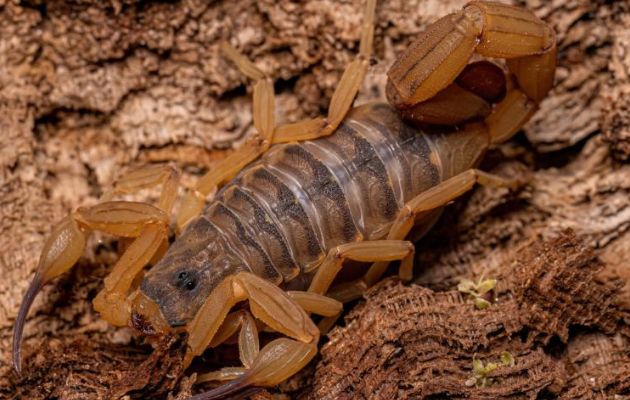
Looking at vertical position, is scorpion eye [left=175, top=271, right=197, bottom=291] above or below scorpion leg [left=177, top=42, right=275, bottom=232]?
below

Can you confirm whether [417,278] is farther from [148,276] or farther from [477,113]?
[148,276]

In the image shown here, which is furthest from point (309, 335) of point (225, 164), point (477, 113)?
point (477, 113)

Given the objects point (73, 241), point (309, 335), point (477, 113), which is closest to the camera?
point (309, 335)

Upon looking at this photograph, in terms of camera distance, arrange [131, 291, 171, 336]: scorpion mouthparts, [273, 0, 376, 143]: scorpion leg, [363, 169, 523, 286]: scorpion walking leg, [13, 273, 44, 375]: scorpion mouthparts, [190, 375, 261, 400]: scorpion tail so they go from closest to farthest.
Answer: [190, 375, 261, 400]: scorpion tail → [13, 273, 44, 375]: scorpion mouthparts → [131, 291, 171, 336]: scorpion mouthparts → [363, 169, 523, 286]: scorpion walking leg → [273, 0, 376, 143]: scorpion leg

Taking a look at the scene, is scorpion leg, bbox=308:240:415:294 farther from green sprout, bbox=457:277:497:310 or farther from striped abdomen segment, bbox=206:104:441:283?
green sprout, bbox=457:277:497:310

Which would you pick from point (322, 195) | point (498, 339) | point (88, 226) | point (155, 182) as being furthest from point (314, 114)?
point (498, 339)

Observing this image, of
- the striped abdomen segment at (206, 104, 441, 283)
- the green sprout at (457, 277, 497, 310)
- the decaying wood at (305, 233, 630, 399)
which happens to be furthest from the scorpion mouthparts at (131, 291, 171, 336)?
the green sprout at (457, 277, 497, 310)

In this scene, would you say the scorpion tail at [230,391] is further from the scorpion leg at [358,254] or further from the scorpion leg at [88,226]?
the scorpion leg at [88,226]
